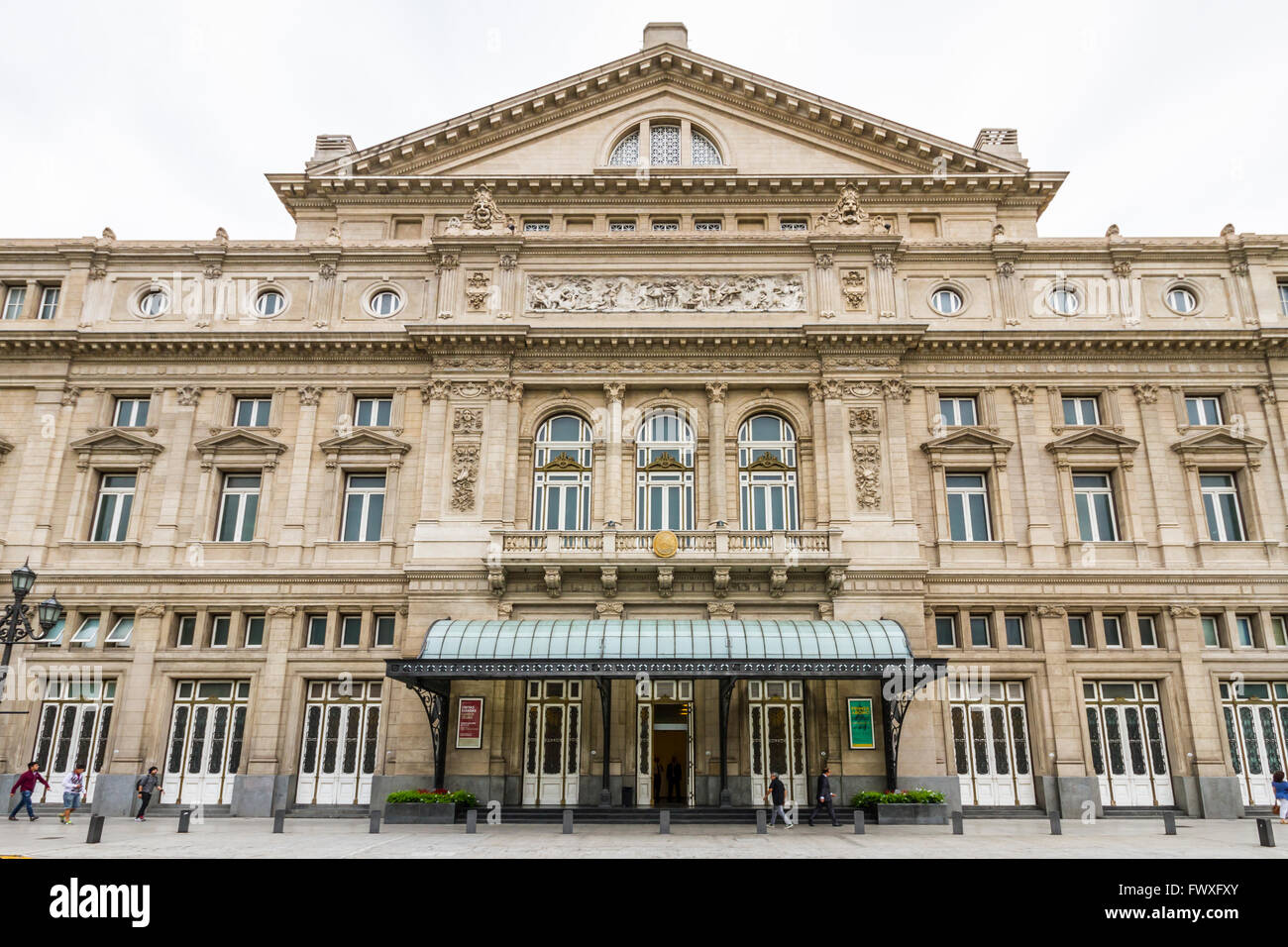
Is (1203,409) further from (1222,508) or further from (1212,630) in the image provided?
(1212,630)

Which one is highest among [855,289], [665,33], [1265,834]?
[665,33]

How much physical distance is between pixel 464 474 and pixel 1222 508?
29.7 meters

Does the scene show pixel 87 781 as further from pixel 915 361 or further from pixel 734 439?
pixel 915 361

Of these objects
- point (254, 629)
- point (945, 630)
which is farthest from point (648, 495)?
point (254, 629)

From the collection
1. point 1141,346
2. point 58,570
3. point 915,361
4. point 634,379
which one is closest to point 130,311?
point 58,570

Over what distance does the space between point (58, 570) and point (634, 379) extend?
76.7 feet

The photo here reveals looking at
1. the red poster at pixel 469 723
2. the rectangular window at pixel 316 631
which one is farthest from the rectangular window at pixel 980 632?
the rectangular window at pixel 316 631

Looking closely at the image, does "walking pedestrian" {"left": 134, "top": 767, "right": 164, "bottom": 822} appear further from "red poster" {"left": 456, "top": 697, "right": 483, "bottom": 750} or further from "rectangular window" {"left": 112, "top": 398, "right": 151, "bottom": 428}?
"rectangular window" {"left": 112, "top": 398, "right": 151, "bottom": 428}

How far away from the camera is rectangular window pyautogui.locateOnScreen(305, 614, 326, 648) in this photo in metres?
33.1

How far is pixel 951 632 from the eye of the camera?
3272 centimetres

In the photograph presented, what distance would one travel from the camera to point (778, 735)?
102 ft

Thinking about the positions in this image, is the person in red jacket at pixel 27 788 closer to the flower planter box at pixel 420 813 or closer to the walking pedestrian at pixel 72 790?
the walking pedestrian at pixel 72 790

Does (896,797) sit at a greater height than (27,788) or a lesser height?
lesser

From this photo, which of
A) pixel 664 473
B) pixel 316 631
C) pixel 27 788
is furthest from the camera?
pixel 664 473
